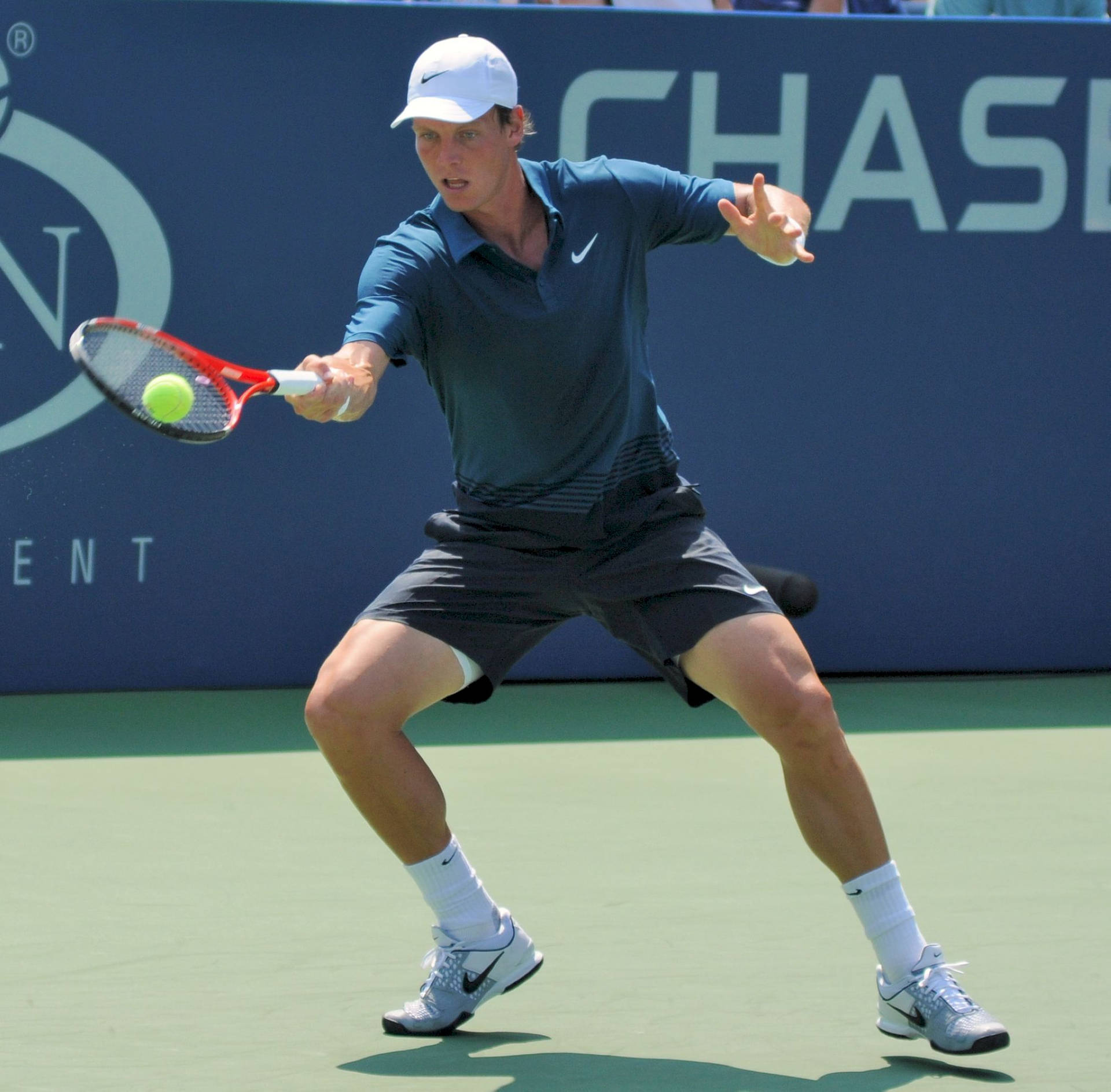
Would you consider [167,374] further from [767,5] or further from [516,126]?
A: [767,5]

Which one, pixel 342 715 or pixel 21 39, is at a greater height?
pixel 21 39

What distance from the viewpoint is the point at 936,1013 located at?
3049 mm

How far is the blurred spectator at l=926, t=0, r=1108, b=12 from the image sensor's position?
22.3 ft

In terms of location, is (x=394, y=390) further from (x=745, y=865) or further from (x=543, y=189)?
(x=543, y=189)

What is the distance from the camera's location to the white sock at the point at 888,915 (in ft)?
10.2

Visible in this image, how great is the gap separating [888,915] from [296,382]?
1262 mm

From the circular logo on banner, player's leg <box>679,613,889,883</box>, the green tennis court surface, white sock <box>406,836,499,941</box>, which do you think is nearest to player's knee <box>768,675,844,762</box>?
player's leg <box>679,613,889,883</box>

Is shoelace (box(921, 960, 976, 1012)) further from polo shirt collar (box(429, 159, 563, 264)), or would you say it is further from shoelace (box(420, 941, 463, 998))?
polo shirt collar (box(429, 159, 563, 264))

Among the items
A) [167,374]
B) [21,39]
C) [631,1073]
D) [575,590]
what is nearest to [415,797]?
[575,590]

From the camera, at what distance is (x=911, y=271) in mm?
6477

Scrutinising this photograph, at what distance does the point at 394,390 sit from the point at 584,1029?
334cm

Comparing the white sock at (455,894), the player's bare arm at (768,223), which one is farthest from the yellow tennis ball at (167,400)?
the player's bare arm at (768,223)

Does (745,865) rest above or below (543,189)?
below

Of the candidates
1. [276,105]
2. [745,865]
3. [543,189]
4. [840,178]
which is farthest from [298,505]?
[543,189]
